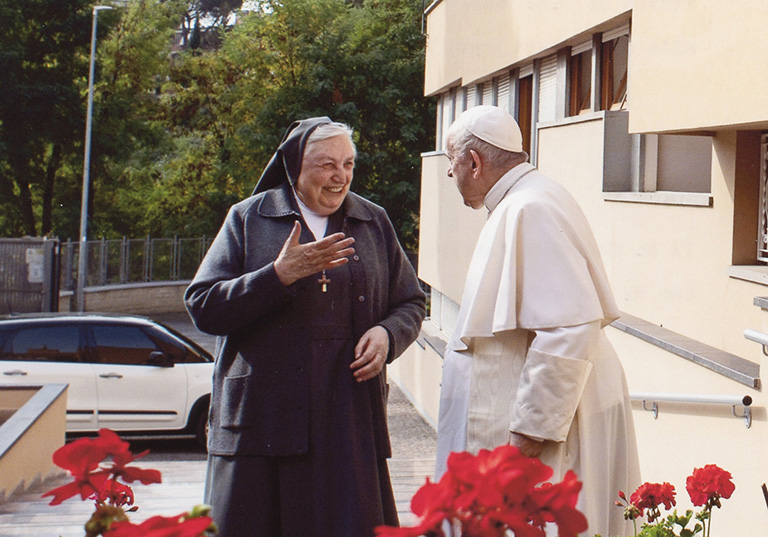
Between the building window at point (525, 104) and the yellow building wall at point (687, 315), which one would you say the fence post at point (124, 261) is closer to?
the building window at point (525, 104)

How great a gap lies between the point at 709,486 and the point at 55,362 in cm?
1066

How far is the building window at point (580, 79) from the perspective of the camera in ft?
30.6

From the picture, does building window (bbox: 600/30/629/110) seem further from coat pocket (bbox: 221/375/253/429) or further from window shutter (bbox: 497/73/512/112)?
coat pocket (bbox: 221/375/253/429)

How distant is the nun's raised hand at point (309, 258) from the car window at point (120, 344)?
375 inches

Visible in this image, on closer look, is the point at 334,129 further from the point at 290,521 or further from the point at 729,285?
the point at 729,285

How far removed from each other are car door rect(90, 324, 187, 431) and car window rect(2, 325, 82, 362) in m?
0.22

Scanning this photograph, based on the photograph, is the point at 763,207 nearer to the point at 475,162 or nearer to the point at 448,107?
the point at 475,162

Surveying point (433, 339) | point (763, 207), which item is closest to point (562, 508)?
point (763, 207)

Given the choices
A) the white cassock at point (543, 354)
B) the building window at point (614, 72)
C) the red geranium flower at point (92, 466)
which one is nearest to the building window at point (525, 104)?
the building window at point (614, 72)

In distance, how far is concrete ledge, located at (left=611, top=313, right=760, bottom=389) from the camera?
4.59 m

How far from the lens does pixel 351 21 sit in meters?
35.8

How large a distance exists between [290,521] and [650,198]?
13.2 ft

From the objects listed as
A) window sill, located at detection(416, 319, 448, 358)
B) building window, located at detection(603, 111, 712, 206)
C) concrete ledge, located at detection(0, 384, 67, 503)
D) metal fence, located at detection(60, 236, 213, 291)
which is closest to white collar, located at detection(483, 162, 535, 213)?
building window, located at detection(603, 111, 712, 206)

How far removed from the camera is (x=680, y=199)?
21.0 ft
